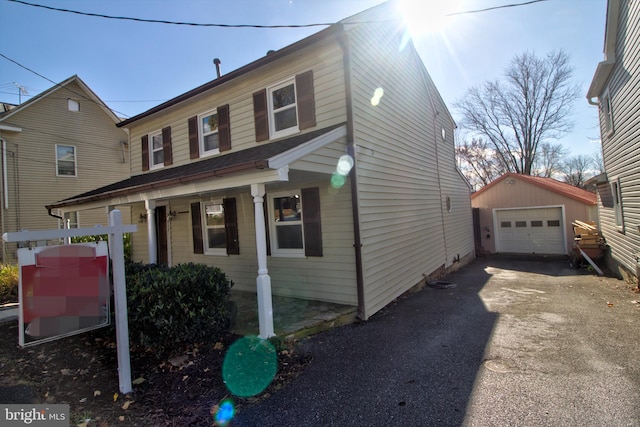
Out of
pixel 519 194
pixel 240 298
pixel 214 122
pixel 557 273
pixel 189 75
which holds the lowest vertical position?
pixel 557 273

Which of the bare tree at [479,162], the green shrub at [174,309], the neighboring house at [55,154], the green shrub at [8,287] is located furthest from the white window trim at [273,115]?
the bare tree at [479,162]

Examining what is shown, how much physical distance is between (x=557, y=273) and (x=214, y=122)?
1182 cm

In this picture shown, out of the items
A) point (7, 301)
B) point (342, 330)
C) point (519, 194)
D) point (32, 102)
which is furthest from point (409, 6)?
point (32, 102)

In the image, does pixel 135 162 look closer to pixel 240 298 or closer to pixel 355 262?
pixel 240 298

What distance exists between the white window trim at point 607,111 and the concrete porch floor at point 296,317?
9.01 m

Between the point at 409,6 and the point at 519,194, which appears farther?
the point at 519,194

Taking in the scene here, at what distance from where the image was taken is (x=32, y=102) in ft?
43.4

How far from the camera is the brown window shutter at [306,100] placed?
628 centimetres

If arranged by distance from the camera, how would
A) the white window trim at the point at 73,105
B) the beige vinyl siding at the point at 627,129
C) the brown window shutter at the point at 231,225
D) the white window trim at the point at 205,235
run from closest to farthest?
the beige vinyl siding at the point at 627,129, the brown window shutter at the point at 231,225, the white window trim at the point at 205,235, the white window trim at the point at 73,105

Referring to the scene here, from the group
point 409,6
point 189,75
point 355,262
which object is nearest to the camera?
point 355,262

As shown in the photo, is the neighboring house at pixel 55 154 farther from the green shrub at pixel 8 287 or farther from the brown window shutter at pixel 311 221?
the brown window shutter at pixel 311 221

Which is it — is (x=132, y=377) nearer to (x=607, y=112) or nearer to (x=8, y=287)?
(x=8, y=287)

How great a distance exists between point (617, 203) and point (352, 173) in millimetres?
8397

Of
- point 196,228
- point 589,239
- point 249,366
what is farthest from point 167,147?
point 589,239
